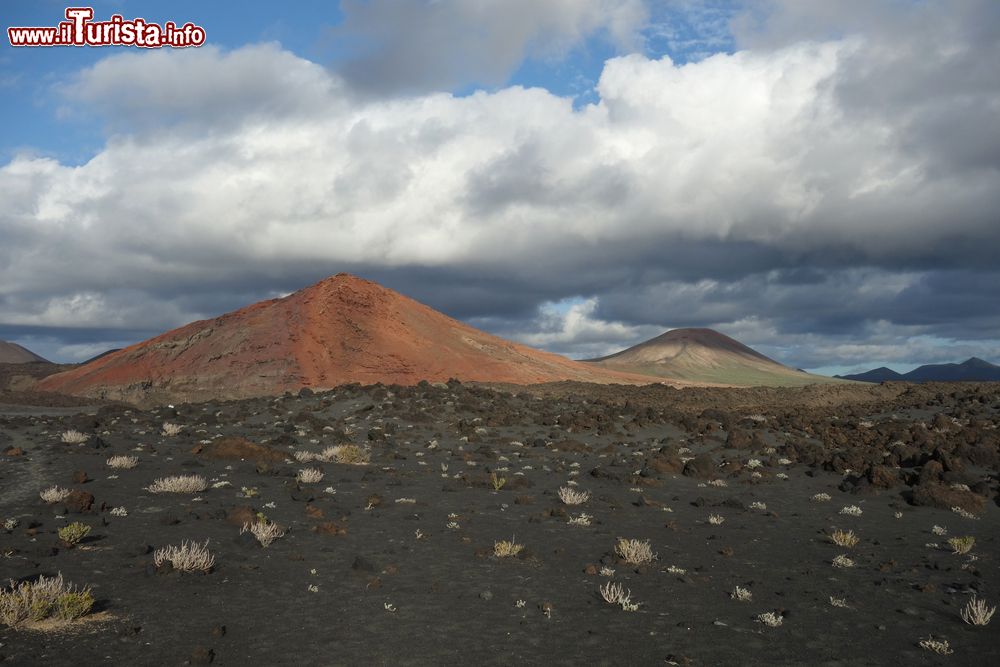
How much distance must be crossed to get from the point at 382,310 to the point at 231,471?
182 feet

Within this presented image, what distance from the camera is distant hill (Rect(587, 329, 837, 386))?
531 feet

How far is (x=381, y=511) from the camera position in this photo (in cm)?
1569

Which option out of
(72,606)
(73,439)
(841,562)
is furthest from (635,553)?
(73,439)

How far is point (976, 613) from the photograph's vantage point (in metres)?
9.02

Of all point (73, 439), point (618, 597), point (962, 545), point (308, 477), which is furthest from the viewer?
point (73, 439)

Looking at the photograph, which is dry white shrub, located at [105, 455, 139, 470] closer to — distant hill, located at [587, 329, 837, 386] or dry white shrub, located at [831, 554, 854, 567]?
dry white shrub, located at [831, 554, 854, 567]

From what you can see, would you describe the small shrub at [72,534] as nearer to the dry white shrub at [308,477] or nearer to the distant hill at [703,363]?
the dry white shrub at [308,477]

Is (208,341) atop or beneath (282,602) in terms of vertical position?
atop

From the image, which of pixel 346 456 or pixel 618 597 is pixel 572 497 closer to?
pixel 618 597

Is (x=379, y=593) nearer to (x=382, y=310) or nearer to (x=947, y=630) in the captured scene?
(x=947, y=630)

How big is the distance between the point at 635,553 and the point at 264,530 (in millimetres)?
6851

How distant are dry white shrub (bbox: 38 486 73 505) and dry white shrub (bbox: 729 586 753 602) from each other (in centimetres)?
1314

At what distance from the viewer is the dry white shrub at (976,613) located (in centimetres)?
893

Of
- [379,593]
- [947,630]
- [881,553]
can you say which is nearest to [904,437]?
[881,553]
